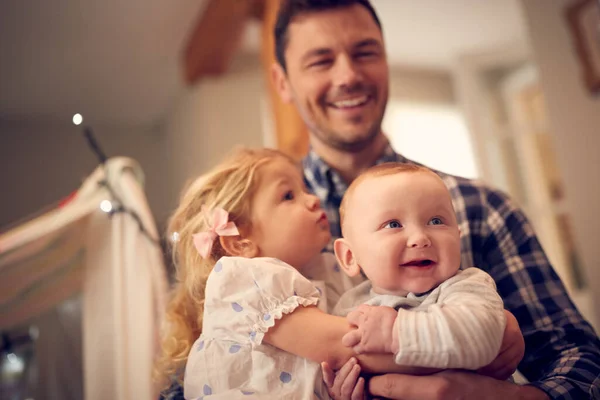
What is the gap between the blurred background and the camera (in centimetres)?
80

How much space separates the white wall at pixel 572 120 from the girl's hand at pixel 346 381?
4.46 feet

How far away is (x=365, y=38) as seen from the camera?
0.71m

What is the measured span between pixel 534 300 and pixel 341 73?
0.42 metres

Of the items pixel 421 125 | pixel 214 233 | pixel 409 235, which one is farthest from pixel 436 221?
pixel 421 125

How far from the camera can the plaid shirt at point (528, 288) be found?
60 cm

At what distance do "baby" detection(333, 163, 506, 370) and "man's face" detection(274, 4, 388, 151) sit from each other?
24 centimetres

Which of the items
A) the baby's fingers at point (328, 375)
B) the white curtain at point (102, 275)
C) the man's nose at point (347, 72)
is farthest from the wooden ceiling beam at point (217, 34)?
the baby's fingers at point (328, 375)

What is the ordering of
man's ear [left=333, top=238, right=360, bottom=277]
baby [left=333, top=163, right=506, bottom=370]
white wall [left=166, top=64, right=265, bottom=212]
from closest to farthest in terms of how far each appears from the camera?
baby [left=333, top=163, right=506, bottom=370], man's ear [left=333, top=238, right=360, bottom=277], white wall [left=166, top=64, right=265, bottom=212]

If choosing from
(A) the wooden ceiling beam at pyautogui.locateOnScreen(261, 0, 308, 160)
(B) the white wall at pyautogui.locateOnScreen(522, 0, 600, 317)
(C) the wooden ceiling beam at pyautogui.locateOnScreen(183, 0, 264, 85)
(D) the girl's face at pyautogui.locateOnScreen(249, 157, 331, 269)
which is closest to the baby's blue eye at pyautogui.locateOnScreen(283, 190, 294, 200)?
(D) the girl's face at pyautogui.locateOnScreen(249, 157, 331, 269)

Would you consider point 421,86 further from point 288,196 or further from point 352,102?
point 288,196

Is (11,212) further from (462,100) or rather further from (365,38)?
(462,100)

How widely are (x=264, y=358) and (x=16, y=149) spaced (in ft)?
1.84

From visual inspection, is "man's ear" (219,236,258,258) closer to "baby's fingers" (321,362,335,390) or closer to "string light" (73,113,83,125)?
"baby's fingers" (321,362,335,390)

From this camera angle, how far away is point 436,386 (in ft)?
1.45
